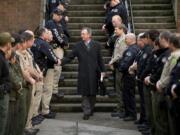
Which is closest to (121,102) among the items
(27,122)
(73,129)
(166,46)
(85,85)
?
(85,85)

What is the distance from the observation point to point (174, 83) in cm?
768

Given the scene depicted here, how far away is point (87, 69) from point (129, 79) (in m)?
0.96

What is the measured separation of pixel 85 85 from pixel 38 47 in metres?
1.43

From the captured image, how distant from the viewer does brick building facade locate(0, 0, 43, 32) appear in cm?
1738

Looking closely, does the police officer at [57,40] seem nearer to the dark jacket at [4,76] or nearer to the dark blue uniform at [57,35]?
the dark blue uniform at [57,35]

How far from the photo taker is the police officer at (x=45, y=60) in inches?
437

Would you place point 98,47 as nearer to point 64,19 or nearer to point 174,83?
point 64,19

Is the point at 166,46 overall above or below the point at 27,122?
above

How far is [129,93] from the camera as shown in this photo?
37.9 ft

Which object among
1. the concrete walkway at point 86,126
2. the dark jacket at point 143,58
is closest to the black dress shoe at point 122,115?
the concrete walkway at point 86,126

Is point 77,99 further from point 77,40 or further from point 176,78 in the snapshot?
point 176,78

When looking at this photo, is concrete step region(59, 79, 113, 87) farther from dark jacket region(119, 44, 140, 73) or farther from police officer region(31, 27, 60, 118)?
dark jacket region(119, 44, 140, 73)

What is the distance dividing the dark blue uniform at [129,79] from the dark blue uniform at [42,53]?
1371mm

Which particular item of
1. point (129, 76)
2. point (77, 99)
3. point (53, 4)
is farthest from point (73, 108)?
point (53, 4)
